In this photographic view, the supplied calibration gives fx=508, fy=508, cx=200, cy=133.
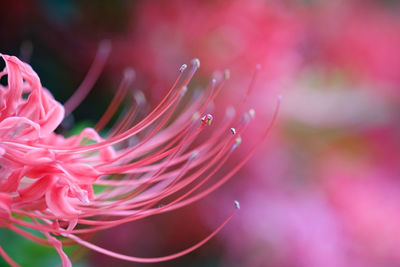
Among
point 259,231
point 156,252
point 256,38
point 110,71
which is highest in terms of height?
point 256,38

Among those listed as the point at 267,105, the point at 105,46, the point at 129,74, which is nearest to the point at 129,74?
the point at 129,74

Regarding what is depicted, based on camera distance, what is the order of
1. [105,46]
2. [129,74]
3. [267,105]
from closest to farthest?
[129,74] → [105,46] → [267,105]

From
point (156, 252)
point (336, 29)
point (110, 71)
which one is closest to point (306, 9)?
point (336, 29)

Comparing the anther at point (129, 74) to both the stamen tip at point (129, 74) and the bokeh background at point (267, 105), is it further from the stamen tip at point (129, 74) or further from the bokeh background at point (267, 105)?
the bokeh background at point (267, 105)

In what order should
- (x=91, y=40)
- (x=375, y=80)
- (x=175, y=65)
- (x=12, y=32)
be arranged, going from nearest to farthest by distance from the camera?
(x=12, y=32), (x=91, y=40), (x=175, y=65), (x=375, y=80)

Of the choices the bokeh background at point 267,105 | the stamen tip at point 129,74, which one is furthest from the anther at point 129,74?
the bokeh background at point 267,105

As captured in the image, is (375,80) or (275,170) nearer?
(275,170)

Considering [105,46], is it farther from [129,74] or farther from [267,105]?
[267,105]

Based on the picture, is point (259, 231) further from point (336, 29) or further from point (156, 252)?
point (336, 29)
